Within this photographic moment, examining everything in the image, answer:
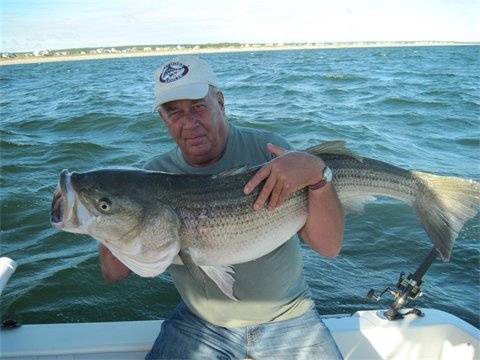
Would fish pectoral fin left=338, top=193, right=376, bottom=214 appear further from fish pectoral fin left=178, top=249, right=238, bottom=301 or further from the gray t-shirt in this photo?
fish pectoral fin left=178, top=249, right=238, bottom=301

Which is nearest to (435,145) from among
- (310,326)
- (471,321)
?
(471,321)

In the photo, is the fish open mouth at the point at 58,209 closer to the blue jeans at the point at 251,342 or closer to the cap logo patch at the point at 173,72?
the cap logo patch at the point at 173,72

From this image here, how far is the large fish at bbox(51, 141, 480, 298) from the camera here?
2541mm

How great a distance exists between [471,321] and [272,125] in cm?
986

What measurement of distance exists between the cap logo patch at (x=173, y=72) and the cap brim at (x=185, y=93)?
9 centimetres

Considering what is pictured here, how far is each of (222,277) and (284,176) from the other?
79 centimetres

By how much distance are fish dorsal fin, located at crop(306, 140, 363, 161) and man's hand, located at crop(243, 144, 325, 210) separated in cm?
18

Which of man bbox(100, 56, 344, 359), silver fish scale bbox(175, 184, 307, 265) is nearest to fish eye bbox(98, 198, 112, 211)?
silver fish scale bbox(175, 184, 307, 265)

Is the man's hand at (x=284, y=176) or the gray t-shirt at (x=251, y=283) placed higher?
the man's hand at (x=284, y=176)

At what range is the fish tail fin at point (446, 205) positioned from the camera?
3160 mm

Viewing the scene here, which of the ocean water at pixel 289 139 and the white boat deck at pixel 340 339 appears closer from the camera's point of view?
the white boat deck at pixel 340 339

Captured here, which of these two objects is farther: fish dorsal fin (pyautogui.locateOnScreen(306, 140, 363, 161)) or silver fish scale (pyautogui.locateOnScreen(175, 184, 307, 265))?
fish dorsal fin (pyautogui.locateOnScreen(306, 140, 363, 161))

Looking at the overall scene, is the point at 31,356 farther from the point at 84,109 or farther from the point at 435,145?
the point at 84,109

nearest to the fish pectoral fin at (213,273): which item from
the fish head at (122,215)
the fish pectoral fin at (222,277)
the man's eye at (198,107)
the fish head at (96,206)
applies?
the fish pectoral fin at (222,277)
